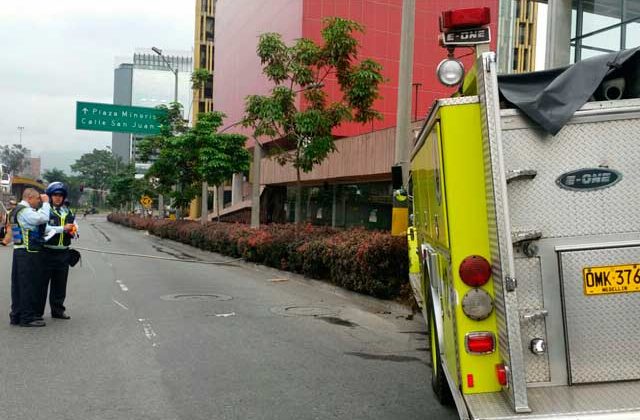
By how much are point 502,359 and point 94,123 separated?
113 ft

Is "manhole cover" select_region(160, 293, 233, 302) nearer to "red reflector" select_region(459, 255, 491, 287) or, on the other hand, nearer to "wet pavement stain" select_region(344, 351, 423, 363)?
"wet pavement stain" select_region(344, 351, 423, 363)

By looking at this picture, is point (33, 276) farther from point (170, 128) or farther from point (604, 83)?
point (170, 128)

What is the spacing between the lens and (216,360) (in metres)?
6.87

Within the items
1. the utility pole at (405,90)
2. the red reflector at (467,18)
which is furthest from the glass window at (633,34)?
the red reflector at (467,18)

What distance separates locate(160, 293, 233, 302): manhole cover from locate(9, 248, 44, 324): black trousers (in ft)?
10.5

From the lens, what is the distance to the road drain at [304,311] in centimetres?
1009

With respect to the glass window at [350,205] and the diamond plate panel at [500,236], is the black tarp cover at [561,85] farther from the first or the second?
the glass window at [350,205]

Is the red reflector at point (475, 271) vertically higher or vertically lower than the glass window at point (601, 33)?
lower

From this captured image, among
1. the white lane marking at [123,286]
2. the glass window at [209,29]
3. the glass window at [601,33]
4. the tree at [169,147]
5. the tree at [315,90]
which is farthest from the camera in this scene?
the glass window at [209,29]

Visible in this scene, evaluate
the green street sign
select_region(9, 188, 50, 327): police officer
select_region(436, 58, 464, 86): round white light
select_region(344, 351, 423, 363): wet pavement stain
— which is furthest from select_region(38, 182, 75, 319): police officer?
the green street sign

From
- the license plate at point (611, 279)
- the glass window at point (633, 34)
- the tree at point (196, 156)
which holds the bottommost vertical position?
the license plate at point (611, 279)

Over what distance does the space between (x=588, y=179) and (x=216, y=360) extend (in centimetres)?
446

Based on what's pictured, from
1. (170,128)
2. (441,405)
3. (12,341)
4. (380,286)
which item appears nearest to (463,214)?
(441,405)

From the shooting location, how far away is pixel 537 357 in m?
3.74
